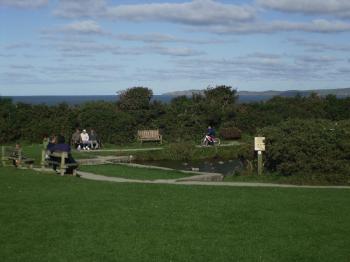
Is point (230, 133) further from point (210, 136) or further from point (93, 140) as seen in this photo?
point (93, 140)

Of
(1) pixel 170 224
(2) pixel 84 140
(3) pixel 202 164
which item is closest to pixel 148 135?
(2) pixel 84 140

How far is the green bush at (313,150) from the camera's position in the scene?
17.5 metres

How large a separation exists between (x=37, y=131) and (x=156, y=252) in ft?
79.4

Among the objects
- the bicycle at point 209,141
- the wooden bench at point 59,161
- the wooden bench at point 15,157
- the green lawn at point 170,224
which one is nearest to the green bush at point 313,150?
the green lawn at point 170,224

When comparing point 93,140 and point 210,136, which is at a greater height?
point 210,136

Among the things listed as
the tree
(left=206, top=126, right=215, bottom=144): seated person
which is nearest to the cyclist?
(left=206, top=126, right=215, bottom=144): seated person

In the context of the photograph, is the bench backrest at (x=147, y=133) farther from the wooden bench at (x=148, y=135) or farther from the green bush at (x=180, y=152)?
the green bush at (x=180, y=152)

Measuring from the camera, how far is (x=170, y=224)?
934 cm

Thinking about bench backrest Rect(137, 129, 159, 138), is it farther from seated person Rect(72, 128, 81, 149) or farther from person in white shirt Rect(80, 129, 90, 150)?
seated person Rect(72, 128, 81, 149)

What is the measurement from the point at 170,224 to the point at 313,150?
30.8 ft

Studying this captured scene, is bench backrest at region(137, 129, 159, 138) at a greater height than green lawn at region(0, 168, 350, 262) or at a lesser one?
greater

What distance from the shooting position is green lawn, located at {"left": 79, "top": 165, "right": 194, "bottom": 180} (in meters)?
18.7

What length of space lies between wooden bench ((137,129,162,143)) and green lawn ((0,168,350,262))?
18.2 m

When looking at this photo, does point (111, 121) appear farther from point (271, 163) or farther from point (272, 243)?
point (272, 243)
